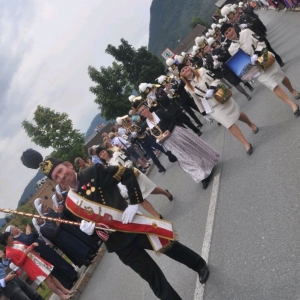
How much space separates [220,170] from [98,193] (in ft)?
11.4

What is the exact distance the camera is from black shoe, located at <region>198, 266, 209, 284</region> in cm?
381

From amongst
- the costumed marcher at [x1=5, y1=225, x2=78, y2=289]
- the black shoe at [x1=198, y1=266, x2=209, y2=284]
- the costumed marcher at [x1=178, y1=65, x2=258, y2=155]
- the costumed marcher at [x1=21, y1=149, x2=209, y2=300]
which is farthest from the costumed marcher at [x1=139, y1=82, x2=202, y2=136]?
the costumed marcher at [x1=21, y1=149, x2=209, y2=300]

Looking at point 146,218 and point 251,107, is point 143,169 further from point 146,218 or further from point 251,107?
point 146,218

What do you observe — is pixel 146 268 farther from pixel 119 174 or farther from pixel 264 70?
pixel 264 70

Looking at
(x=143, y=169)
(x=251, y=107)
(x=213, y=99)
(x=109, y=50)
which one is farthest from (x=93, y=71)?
(x=213, y=99)

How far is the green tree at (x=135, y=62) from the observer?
3822 cm

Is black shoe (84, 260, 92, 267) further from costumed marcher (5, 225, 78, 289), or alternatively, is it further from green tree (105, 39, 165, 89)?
green tree (105, 39, 165, 89)

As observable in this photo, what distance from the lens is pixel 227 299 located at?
332cm

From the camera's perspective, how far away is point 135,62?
38781mm

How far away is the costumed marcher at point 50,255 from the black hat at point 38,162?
3180 millimetres


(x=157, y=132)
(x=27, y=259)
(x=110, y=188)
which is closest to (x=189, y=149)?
(x=157, y=132)

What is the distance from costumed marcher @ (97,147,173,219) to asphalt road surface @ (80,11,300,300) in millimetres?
392

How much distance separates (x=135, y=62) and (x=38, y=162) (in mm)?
36912

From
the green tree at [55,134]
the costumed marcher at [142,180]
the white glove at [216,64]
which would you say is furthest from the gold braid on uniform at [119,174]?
the green tree at [55,134]
